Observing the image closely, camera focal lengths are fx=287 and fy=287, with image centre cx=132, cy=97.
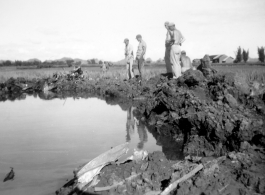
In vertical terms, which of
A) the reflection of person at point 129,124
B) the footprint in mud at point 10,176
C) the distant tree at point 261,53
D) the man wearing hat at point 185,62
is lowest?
the footprint in mud at point 10,176

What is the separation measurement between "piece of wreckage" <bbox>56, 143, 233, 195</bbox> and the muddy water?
0.69 metres

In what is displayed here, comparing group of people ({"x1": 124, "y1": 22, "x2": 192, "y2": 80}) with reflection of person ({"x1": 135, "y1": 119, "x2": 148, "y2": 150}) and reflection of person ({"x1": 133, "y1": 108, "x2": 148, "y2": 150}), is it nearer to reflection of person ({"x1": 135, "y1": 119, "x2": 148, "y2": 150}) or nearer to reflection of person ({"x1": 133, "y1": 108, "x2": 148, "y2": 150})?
reflection of person ({"x1": 133, "y1": 108, "x2": 148, "y2": 150})

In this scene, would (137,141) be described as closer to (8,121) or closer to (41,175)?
(41,175)

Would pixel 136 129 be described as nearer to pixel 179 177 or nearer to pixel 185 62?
pixel 179 177

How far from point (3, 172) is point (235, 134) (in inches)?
176

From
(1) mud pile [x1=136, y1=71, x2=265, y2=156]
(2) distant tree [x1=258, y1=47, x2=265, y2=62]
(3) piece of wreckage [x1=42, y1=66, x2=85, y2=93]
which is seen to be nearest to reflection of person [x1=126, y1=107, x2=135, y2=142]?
(1) mud pile [x1=136, y1=71, x2=265, y2=156]

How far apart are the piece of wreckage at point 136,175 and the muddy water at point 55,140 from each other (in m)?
0.69

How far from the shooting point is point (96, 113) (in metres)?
11.4

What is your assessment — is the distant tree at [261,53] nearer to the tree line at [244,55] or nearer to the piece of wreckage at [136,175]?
the tree line at [244,55]

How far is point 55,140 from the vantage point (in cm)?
752

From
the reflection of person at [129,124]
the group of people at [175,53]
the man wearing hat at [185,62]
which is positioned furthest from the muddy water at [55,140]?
the man wearing hat at [185,62]

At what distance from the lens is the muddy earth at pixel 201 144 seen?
3697 mm

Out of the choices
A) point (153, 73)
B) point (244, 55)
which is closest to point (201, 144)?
point (153, 73)

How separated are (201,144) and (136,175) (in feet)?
8.08
